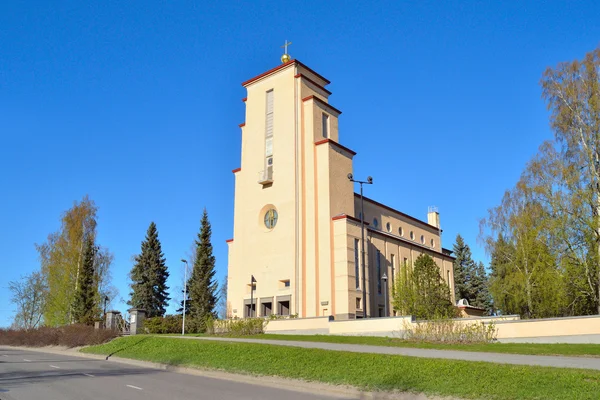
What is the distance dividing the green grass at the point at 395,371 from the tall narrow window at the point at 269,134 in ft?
78.7

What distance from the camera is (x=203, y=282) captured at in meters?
49.4

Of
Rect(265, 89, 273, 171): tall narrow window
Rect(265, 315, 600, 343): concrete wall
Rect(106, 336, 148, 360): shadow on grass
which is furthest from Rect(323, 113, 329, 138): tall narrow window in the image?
Rect(106, 336, 148, 360): shadow on grass

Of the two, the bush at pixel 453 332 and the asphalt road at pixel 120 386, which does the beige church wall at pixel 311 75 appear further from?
the asphalt road at pixel 120 386

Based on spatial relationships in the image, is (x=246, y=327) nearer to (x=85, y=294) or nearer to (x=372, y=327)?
(x=372, y=327)

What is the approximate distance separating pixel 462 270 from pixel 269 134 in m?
38.6

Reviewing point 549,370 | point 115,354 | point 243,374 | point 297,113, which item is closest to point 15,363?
point 115,354

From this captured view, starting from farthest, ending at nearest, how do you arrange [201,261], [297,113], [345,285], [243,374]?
[201,261] < [297,113] < [345,285] < [243,374]

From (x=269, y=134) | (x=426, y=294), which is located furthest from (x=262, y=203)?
(x=426, y=294)

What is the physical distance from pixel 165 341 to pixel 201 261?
27223mm

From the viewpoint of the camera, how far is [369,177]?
104ft

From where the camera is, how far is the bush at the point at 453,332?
788 inches

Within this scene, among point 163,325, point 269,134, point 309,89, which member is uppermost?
point 309,89

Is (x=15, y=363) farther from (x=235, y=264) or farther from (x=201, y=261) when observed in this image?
(x=201, y=261)

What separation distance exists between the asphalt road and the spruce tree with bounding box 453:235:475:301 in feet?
180
